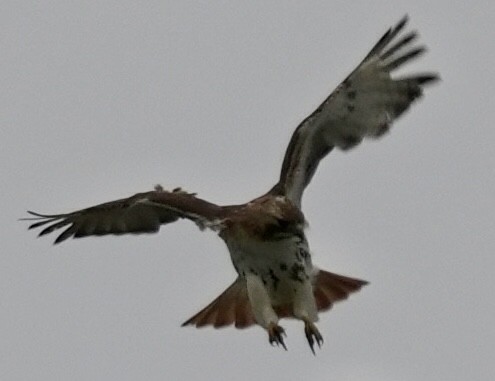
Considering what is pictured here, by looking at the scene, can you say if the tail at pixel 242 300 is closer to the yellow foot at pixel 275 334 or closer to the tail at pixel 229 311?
the tail at pixel 229 311

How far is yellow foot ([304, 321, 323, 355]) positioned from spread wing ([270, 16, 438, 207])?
3.57 ft

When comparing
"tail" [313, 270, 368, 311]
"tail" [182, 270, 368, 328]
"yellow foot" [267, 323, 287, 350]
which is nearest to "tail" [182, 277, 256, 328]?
"tail" [182, 270, 368, 328]

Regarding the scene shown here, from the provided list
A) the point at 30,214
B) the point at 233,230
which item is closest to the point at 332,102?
the point at 233,230

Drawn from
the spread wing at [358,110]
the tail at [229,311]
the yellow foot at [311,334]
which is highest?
the spread wing at [358,110]

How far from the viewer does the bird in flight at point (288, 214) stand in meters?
16.1

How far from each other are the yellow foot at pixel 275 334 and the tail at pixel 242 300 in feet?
3.21

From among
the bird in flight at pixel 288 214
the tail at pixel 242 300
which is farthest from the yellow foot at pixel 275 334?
the tail at pixel 242 300

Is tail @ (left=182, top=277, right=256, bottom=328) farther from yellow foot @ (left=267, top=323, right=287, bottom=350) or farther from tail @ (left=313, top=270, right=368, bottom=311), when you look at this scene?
yellow foot @ (left=267, top=323, right=287, bottom=350)

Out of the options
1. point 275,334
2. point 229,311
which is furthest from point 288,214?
point 229,311

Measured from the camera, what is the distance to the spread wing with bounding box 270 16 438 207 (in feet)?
55.1

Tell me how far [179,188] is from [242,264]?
2003 millimetres

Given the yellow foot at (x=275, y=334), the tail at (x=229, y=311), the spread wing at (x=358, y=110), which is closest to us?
the yellow foot at (x=275, y=334)

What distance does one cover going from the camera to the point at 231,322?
682 inches

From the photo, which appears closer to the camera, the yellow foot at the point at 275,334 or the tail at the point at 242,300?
the yellow foot at the point at 275,334
